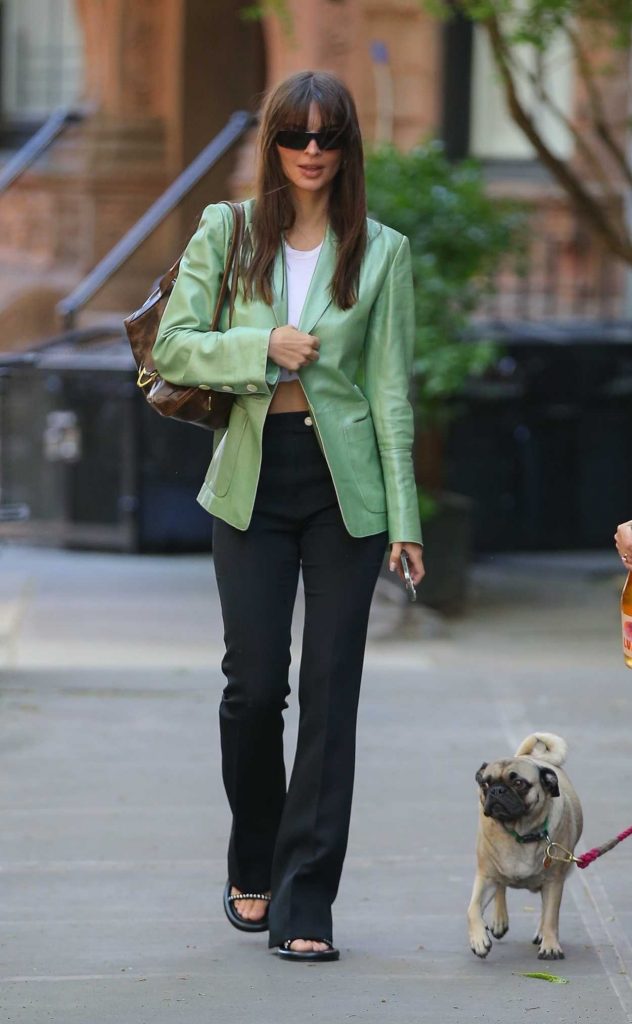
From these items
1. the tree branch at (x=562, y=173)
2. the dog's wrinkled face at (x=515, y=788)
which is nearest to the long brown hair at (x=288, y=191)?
the dog's wrinkled face at (x=515, y=788)

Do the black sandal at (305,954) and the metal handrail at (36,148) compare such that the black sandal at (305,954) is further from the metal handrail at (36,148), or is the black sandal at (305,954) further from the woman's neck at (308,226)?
the metal handrail at (36,148)

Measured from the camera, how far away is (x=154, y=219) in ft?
36.9

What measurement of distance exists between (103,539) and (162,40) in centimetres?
483

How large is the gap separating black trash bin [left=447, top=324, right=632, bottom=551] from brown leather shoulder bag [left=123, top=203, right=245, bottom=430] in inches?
290

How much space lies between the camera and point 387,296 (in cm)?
412

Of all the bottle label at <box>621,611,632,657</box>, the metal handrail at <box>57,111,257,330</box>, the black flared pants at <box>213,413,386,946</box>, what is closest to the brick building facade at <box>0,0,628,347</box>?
the metal handrail at <box>57,111,257,330</box>

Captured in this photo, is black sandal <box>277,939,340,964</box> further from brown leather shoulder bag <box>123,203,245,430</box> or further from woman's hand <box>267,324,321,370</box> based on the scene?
woman's hand <box>267,324,321,370</box>

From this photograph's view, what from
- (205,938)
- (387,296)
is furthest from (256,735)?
(387,296)

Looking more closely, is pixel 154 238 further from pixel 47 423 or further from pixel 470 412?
pixel 470 412

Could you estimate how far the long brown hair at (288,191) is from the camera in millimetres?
4012

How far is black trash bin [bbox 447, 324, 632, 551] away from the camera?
1160cm

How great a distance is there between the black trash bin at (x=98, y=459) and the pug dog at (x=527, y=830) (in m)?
6.97

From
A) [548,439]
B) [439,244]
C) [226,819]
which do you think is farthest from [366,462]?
[548,439]

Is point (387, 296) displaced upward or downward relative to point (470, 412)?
upward
